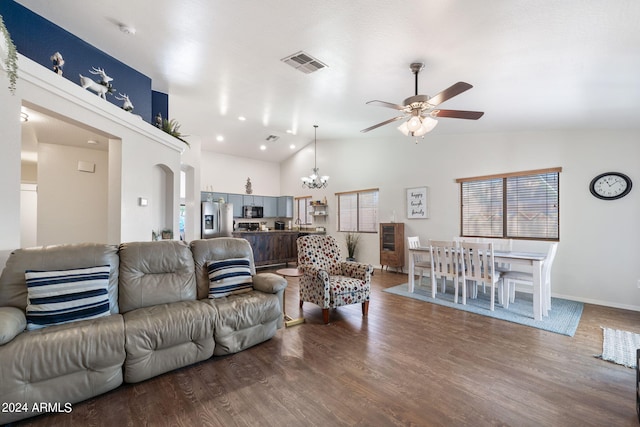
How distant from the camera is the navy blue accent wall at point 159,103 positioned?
4.65 m

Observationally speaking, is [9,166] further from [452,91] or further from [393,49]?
[452,91]

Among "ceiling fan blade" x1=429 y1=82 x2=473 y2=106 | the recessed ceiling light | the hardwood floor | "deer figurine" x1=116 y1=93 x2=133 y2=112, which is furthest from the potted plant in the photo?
the recessed ceiling light

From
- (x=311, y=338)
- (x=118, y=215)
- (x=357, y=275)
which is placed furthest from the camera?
(x=357, y=275)

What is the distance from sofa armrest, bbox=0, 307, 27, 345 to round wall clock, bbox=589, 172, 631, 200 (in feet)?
21.3

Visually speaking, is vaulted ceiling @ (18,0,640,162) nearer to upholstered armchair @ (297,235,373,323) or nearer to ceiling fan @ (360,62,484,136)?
ceiling fan @ (360,62,484,136)

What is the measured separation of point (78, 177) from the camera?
450cm

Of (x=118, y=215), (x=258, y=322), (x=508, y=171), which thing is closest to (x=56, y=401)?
(x=258, y=322)

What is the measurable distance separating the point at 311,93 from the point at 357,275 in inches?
111

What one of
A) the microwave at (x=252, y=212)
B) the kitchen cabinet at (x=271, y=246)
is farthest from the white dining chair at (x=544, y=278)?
the microwave at (x=252, y=212)

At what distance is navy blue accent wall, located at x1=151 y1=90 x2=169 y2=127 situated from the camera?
4.65 meters

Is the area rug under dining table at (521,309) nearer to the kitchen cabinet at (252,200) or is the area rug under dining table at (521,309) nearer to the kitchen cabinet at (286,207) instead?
the kitchen cabinet at (286,207)

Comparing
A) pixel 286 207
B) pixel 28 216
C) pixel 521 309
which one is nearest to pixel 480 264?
pixel 521 309

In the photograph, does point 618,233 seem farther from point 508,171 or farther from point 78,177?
point 78,177

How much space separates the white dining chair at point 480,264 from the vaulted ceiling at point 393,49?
197 centimetres
